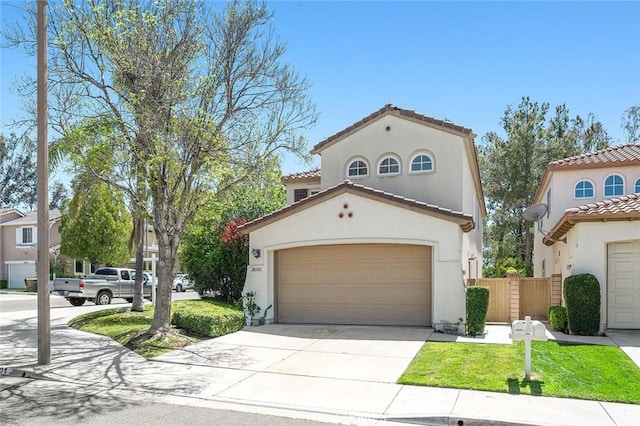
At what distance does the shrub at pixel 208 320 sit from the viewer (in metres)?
13.1

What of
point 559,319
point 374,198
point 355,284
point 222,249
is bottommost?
point 559,319

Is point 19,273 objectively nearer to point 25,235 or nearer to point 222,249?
point 25,235

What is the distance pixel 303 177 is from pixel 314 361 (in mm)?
11279

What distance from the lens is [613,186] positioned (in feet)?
62.5

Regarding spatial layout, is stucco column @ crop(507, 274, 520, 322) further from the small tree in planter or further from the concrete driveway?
the small tree in planter

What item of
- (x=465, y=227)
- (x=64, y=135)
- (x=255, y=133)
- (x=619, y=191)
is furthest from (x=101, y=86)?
(x=619, y=191)

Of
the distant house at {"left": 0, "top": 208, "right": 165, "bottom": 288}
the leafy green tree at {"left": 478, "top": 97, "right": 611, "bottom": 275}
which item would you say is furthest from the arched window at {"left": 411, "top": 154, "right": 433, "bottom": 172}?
the distant house at {"left": 0, "top": 208, "right": 165, "bottom": 288}

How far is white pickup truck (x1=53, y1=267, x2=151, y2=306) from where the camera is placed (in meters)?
22.2

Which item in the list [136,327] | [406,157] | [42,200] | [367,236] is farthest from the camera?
[406,157]

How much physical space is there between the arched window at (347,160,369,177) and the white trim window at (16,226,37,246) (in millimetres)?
33317

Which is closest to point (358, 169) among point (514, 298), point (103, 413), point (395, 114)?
point (395, 114)

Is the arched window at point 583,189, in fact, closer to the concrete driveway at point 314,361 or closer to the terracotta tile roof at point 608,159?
the terracotta tile roof at point 608,159

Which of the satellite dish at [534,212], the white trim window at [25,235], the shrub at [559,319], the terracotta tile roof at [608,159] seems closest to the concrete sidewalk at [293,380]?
the shrub at [559,319]

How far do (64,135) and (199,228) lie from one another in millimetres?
7007
